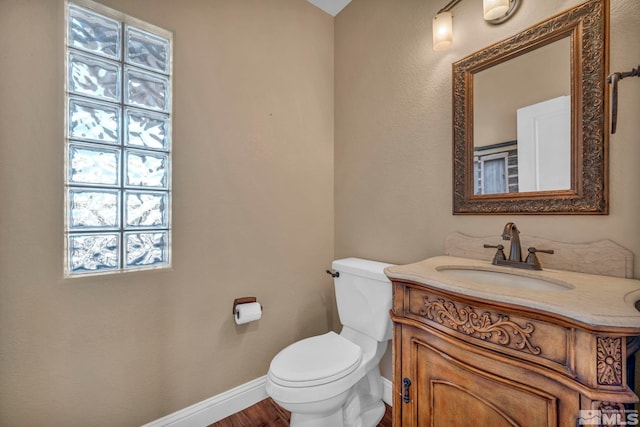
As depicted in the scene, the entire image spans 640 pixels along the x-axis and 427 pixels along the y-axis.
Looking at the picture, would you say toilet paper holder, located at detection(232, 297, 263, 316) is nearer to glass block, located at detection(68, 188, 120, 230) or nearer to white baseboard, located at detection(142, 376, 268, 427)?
white baseboard, located at detection(142, 376, 268, 427)

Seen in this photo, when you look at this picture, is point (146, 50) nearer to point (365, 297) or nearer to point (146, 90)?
point (146, 90)

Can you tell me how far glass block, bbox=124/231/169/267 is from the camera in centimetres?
132

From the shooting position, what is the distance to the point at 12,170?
1.06 m

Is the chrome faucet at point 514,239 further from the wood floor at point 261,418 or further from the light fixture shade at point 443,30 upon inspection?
the wood floor at point 261,418

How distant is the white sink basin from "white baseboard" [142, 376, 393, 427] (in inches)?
37.0

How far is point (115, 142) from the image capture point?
128 cm

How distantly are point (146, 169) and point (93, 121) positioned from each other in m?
0.28

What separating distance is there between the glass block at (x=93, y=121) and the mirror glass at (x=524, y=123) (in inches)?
66.0

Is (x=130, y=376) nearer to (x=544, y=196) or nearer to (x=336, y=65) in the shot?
(x=544, y=196)

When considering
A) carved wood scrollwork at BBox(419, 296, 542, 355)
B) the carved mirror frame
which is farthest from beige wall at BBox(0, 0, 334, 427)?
the carved mirror frame

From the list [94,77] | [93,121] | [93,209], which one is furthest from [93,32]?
[93,209]

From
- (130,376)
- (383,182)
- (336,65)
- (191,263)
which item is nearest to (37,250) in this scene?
(191,263)

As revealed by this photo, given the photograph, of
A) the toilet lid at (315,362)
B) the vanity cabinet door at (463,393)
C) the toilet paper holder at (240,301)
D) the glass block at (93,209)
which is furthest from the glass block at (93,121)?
the vanity cabinet door at (463,393)

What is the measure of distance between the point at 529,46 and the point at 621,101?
1.28ft
